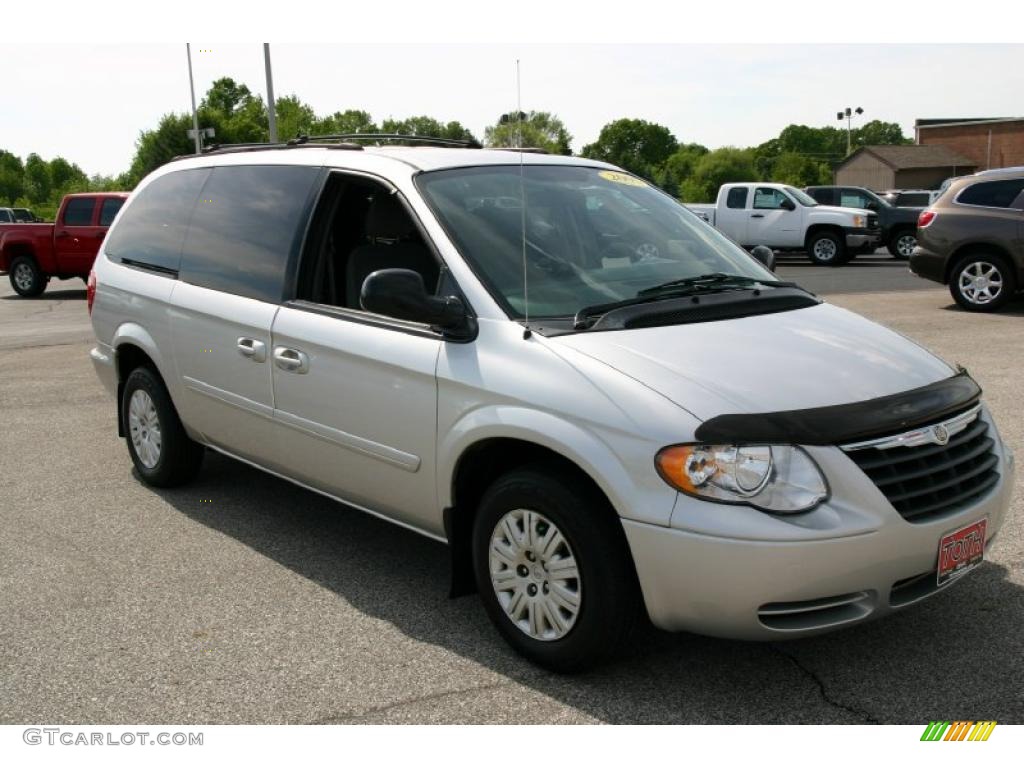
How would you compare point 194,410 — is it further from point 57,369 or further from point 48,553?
point 57,369

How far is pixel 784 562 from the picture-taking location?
10.2 feet

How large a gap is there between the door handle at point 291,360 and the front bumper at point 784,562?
1796 mm

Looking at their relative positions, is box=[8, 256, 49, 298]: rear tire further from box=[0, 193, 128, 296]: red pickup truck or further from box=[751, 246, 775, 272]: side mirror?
box=[751, 246, 775, 272]: side mirror

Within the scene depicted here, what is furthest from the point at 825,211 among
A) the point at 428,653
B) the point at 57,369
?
the point at 428,653

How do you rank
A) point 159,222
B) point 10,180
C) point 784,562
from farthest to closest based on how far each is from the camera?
1. point 10,180
2. point 159,222
3. point 784,562

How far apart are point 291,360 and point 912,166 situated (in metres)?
83.1

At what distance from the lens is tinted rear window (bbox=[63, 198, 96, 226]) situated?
64.7ft

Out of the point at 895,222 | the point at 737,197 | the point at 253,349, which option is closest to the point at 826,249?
the point at 737,197

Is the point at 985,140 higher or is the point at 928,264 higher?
the point at 985,140

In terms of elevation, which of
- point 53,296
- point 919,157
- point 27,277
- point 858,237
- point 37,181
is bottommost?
point 53,296

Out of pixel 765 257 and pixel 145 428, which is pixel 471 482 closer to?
pixel 765 257

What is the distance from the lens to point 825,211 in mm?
23156

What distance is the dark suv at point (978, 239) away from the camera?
12702 millimetres
